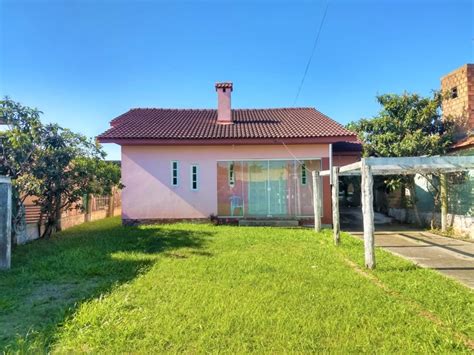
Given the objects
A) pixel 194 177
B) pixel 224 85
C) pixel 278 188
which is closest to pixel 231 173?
pixel 194 177

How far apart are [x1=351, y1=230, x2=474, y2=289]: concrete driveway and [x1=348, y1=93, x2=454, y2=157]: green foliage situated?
305cm

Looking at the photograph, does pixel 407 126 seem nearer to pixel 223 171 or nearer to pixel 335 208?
pixel 335 208

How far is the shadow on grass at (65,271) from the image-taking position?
4122 mm

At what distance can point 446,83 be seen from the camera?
13.4 m

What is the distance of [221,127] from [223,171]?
85.4 inches

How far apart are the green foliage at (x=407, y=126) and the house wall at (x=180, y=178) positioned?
7.30 ft

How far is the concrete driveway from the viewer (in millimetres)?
6590

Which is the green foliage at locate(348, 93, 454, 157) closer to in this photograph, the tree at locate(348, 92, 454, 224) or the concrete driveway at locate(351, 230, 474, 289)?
the tree at locate(348, 92, 454, 224)

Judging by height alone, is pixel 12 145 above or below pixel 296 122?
below

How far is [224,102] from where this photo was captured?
587 inches

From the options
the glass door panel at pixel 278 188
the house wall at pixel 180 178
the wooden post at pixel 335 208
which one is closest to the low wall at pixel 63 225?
the house wall at pixel 180 178

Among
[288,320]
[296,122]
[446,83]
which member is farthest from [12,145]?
[446,83]

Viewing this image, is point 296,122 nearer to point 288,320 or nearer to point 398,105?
point 398,105

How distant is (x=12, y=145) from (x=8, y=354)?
638cm
